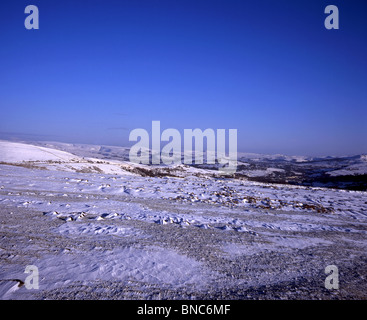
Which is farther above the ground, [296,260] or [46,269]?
[46,269]

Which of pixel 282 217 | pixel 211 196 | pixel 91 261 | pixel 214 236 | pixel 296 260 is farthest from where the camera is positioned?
pixel 211 196

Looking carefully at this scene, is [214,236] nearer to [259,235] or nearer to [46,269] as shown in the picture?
[259,235]

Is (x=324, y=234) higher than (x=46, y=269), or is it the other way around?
(x=46, y=269)

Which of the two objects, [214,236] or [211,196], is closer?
[214,236]

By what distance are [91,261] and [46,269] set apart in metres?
0.96

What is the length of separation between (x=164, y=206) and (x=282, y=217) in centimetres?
612

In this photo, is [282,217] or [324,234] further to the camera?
[282,217]

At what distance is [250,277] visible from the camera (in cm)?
494

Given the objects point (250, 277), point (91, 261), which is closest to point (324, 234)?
point (250, 277)

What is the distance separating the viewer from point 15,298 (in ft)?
12.7

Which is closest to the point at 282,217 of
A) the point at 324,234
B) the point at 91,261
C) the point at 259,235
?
the point at 324,234

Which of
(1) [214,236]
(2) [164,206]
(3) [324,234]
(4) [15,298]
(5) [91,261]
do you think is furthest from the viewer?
(2) [164,206]

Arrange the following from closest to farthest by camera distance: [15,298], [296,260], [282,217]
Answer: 1. [15,298]
2. [296,260]
3. [282,217]

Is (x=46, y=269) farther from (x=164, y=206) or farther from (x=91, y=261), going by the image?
(x=164, y=206)
